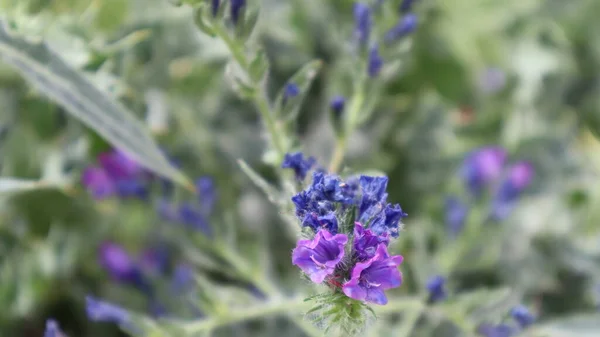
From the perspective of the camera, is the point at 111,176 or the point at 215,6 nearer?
the point at 215,6

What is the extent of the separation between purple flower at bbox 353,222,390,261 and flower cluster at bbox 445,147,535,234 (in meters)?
0.36

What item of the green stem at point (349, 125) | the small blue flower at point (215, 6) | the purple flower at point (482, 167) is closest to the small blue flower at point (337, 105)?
the green stem at point (349, 125)

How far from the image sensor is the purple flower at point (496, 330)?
57cm

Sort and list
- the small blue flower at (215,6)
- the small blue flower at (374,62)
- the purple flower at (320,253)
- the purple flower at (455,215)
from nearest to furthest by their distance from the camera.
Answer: the purple flower at (320,253)
the small blue flower at (215,6)
the small blue flower at (374,62)
the purple flower at (455,215)

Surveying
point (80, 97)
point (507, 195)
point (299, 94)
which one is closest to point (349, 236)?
point (299, 94)

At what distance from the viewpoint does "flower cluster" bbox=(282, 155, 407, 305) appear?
1.21ft

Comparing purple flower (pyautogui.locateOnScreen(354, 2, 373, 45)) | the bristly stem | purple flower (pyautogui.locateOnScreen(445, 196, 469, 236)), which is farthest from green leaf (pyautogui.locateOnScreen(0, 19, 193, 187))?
purple flower (pyautogui.locateOnScreen(445, 196, 469, 236))

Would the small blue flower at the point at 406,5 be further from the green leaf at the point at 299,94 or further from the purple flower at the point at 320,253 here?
the purple flower at the point at 320,253

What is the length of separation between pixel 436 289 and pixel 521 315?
71 mm

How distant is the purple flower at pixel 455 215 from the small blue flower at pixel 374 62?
0.71 ft

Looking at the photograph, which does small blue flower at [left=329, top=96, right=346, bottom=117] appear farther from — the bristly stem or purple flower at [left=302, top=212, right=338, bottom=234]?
purple flower at [left=302, top=212, right=338, bottom=234]

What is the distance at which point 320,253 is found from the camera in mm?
374

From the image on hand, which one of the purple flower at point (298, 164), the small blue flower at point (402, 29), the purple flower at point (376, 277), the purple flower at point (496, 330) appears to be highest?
the small blue flower at point (402, 29)

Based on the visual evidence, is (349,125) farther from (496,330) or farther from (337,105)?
(496,330)
